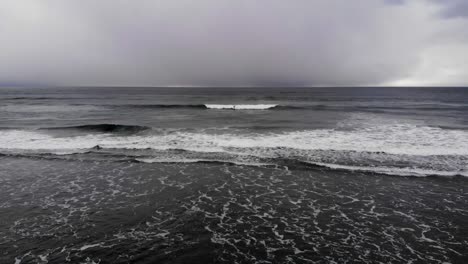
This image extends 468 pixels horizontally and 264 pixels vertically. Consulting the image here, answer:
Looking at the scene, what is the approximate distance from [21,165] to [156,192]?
9.39 metres

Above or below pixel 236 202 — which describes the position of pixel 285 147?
above

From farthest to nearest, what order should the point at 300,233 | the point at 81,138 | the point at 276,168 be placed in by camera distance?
the point at 81,138 < the point at 276,168 < the point at 300,233

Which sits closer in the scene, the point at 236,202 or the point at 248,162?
the point at 236,202

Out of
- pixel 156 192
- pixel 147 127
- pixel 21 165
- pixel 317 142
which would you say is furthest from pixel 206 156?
pixel 147 127

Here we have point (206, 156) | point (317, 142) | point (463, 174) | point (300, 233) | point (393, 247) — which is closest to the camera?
point (393, 247)

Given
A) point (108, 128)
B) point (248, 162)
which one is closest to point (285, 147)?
point (248, 162)

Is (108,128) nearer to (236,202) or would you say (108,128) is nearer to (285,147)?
(285,147)

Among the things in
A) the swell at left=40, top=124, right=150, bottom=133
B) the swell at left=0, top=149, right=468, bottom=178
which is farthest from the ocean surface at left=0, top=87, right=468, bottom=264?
the swell at left=40, top=124, right=150, bottom=133

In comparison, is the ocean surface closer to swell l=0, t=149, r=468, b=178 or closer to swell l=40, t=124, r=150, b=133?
swell l=0, t=149, r=468, b=178

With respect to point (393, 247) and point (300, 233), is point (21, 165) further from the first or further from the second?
point (393, 247)

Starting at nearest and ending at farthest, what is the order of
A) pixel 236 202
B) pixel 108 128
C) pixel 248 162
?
pixel 236 202 < pixel 248 162 < pixel 108 128

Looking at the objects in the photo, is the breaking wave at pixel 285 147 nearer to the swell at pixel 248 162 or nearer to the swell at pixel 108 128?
the swell at pixel 248 162

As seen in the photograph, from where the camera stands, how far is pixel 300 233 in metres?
8.59

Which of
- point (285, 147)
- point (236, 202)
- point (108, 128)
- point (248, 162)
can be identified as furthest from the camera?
point (108, 128)
